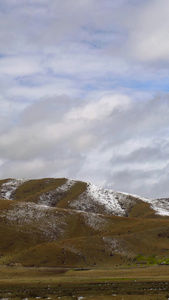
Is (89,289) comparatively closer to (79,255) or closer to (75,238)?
(79,255)

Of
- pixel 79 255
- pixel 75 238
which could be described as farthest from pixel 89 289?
pixel 75 238

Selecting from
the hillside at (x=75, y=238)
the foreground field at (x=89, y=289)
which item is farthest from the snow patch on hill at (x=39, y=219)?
the foreground field at (x=89, y=289)

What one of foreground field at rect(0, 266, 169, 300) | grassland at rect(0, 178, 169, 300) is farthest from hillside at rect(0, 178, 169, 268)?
foreground field at rect(0, 266, 169, 300)

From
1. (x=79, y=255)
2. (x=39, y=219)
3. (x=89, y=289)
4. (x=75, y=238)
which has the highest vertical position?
(x=39, y=219)

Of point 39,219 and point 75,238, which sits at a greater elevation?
point 39,219

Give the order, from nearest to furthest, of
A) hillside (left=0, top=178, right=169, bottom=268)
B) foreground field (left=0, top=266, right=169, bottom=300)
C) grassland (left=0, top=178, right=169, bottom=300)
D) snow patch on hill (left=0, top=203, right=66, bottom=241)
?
foreground field (left=0, top=266, right=169, bottom=300) → grassland (left=0, top=178, right=169, bottom=300) → hillside (left=0, top=178, right=169, bottom=268) → snow patch on hill (left=0, top=203, right=66, bottom=241)

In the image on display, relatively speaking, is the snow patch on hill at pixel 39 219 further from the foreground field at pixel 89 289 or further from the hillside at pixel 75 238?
the foreground field at pixel 89 289

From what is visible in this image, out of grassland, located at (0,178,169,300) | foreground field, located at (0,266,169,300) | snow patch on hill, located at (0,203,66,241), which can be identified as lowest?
foreground field, located at (0,266,169,300)

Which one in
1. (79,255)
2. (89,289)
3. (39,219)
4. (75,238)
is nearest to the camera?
(89,289)

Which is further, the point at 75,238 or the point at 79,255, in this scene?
the point at 75,238

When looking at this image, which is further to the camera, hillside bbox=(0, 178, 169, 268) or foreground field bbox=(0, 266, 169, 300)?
hillside bbox=(0, 178, 169, 268)

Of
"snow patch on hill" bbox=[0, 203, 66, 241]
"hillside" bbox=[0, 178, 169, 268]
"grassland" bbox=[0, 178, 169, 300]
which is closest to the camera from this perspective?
"grassland" bbox=[0, 178, 169, 300]

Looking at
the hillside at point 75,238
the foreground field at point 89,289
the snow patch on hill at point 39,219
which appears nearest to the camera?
the foreground field at point 89,289

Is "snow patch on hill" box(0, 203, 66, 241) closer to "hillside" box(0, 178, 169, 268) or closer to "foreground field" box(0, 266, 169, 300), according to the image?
"hillside" box(0, 178, 169, 268)
